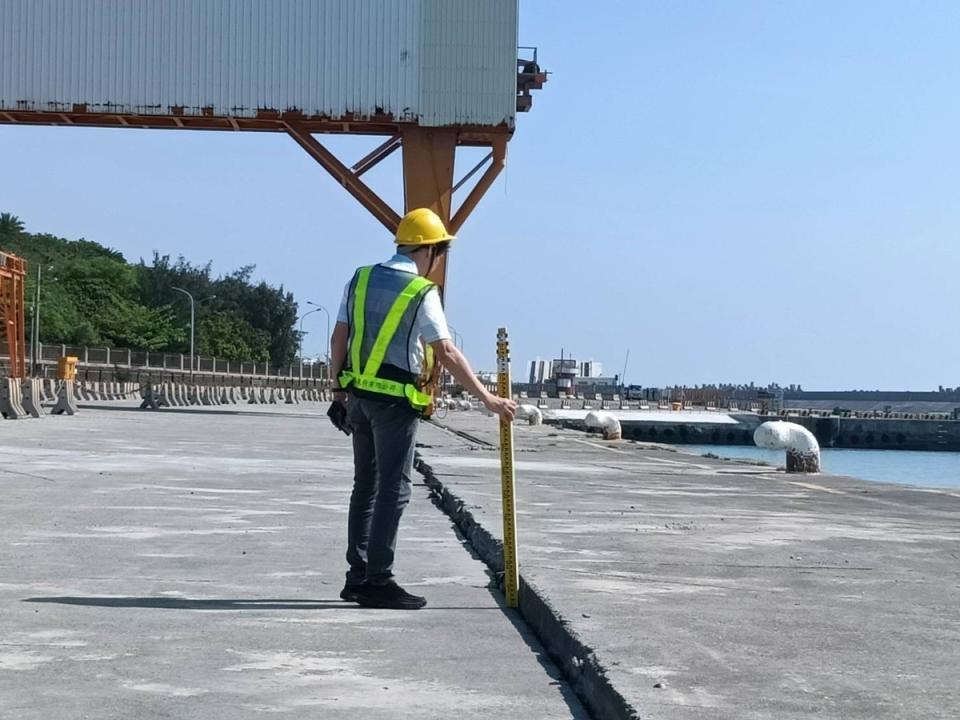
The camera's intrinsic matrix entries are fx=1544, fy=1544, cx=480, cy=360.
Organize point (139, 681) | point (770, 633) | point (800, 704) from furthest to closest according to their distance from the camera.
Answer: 1. point (770, 633)
2. point (139, 681)
3. point (800, 704)

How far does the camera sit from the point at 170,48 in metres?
40.7

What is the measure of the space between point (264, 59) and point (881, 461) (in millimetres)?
61354

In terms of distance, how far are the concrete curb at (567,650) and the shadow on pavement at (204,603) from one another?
399 mm

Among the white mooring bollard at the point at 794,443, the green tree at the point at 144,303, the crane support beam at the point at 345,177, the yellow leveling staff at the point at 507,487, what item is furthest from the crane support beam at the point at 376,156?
the green tree at the point at 144,303

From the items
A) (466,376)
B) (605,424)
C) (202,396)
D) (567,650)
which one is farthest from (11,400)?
(202,396)

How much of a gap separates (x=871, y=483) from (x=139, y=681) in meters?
13.4

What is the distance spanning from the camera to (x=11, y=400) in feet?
96.3

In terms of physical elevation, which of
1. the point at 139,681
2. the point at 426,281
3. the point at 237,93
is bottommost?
the point at 139,681

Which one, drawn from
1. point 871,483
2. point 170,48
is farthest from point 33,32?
point 871,483

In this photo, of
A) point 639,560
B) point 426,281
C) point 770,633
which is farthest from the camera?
point 639,560

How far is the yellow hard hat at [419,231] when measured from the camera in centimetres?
660

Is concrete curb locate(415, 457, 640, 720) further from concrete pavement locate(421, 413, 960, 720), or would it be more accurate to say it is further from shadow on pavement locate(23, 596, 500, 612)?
shadow on pavement locate(23, 596, 500, 612)

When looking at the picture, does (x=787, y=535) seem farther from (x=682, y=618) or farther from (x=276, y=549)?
(x=682, y=618)

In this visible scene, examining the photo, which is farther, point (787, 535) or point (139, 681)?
point (787, 535)
